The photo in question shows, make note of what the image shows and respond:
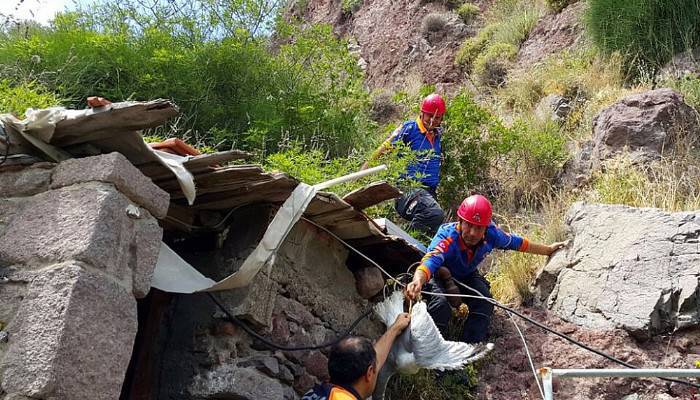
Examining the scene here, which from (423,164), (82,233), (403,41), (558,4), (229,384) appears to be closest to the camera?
(82,233)

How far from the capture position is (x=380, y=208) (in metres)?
7.73

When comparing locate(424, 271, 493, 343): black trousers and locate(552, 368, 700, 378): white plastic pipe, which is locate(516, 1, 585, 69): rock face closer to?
locate(424, 271, 493, 343): black trousers

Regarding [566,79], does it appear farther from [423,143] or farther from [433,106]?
[423,143]

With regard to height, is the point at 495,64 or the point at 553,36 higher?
the point at 553,36

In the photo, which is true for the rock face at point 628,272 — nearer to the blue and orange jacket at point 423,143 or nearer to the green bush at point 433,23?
the blue and orange jacket at point 423,143

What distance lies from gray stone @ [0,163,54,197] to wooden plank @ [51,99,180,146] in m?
0.18

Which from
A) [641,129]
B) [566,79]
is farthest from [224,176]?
[566,79]

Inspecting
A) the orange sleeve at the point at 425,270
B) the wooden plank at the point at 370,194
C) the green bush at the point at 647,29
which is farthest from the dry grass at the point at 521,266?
the green bush at the point at 647,29

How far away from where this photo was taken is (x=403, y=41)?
1723 centimetres

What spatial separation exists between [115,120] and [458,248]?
3.41m

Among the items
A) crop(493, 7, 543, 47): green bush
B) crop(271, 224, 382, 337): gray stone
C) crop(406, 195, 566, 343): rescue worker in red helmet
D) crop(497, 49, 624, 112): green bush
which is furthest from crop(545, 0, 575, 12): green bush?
crop(271, 224, 382, 337): gray stone

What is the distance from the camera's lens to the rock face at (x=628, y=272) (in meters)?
6.48

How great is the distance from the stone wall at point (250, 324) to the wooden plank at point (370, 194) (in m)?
0.39

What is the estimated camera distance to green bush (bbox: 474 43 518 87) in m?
14.4
